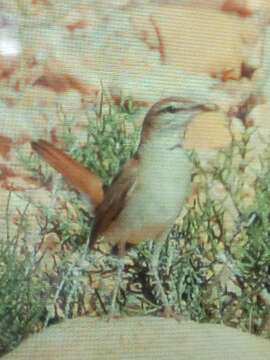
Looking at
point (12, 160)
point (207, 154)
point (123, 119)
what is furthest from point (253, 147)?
point (12, 160)

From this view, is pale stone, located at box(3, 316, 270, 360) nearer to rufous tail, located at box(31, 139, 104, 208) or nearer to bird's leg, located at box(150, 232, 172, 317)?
bird's leg, located at box(150, 232, 172, 317)

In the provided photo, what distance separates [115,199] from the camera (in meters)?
0.96

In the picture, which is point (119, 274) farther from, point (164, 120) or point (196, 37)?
point (196, 37)

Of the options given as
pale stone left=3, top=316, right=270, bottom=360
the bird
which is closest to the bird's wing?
the bird

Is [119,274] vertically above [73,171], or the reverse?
[73,171]

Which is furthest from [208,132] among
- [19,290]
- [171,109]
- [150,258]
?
[19,290]

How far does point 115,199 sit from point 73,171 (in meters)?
0.06

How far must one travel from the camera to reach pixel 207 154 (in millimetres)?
1008

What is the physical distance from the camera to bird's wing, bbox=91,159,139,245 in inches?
37.8

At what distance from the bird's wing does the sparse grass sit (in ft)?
0.03

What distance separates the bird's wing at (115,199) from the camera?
3.15 ft

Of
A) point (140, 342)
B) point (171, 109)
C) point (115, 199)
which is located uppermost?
point (171, 109)

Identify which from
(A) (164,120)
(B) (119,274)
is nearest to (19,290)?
(B) (119,274)

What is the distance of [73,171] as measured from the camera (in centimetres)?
95
